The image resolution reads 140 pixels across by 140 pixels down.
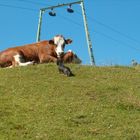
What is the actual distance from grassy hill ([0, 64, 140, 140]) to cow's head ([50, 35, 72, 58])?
336cm

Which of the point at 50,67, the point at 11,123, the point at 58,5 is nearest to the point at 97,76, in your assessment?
the point at 50,67

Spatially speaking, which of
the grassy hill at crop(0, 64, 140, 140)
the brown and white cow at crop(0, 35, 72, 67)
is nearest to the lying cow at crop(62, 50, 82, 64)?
the brown and white cow at crop(0, 35, 72, 67)

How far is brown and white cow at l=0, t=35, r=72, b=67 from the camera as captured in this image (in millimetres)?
22312

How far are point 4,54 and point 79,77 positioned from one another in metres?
5.42

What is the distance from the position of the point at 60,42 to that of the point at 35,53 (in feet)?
3.30

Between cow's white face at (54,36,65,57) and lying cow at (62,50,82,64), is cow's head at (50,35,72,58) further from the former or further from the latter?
lying cow at (62,50,82,64)

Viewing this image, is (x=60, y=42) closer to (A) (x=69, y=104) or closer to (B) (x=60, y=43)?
(B) (x=60, y=43)

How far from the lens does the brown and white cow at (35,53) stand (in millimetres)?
22312

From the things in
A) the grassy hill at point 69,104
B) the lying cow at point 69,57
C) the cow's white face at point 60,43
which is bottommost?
the grassy hill at point 69,104

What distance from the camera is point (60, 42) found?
22.7 meters

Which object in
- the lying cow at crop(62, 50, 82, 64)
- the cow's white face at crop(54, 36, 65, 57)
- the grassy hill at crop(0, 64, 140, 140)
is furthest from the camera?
the lying cow at crop(62, 50, 82, 64)

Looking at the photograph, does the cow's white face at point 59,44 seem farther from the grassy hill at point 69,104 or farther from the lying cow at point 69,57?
the grassy hill at point 69,104

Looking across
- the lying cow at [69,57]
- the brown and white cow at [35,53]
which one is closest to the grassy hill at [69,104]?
the brown and white cow at [35,53]

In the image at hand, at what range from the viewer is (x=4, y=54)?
886 inches
